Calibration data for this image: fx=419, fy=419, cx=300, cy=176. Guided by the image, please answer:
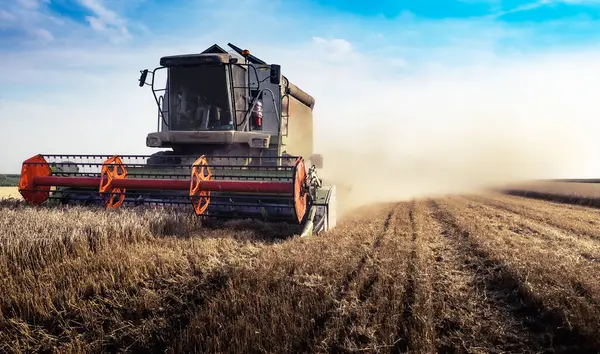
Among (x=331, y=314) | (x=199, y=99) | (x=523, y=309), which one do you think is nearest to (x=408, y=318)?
(x=331, y=314)

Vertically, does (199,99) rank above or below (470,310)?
above

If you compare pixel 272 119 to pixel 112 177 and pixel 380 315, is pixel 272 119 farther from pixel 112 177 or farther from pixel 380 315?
pixel 380 315

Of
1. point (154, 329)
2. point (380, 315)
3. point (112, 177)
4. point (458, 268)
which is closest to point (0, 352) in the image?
point (154, 329)

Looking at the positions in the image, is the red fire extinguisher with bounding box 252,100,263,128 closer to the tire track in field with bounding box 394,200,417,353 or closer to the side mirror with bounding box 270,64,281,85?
the side mirror with bounding box 270,64,281,85

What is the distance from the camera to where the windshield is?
7.98 metres

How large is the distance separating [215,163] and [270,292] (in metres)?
4.57

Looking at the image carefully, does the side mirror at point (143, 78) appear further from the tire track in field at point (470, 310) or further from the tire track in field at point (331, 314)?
the tire track in field at point (470, 310)

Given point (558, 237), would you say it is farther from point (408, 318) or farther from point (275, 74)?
point (275, 74)

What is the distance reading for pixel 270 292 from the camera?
3670 millimetres

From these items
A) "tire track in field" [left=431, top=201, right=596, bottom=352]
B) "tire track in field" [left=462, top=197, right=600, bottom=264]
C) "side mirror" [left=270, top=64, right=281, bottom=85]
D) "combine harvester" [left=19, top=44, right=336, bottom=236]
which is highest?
"side mirror" [left=270, top=64, right=281, bottom=85]

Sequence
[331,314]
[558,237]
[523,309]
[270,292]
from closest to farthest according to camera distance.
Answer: [331,314] < [523,309] < [270,292] < [558,237]

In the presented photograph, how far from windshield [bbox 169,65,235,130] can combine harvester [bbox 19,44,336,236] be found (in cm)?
2

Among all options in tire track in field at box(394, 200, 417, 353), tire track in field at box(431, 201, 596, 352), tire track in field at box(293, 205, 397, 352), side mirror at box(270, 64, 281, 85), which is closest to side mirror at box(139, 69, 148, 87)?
side mirror at box(270, 64, 281, 85)

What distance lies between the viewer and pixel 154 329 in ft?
10.9
